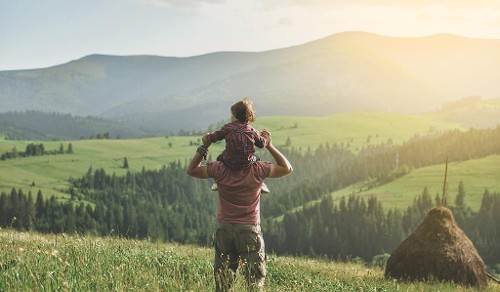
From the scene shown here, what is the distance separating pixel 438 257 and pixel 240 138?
1215 cm

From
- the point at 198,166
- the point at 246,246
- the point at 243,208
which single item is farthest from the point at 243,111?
the point at 246,246

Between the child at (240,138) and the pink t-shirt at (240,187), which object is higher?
the child at (240,138)

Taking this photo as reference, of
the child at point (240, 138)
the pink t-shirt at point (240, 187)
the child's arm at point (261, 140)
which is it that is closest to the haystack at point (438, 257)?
the pink t-shirt at point (240, 187)

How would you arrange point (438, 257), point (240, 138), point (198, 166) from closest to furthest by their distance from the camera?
point (240, 138), point (198, 166), point (438, 257)

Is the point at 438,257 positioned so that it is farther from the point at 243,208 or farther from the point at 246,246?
the point at 243,208

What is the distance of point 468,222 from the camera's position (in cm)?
19938

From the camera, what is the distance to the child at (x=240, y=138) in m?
8.38

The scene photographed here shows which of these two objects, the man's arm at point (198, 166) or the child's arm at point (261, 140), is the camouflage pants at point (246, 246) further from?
the child's arm at point (261, 140)

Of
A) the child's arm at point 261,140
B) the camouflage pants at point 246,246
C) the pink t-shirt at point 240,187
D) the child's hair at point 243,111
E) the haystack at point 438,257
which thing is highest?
the child's hair at point 243,111

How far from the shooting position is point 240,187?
336 inches

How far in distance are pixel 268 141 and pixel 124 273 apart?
8.90 ft

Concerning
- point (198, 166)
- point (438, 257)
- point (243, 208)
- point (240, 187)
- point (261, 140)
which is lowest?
point (438, 257)

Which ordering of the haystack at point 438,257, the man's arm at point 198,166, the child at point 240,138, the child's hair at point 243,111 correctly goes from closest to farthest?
1. the child at point 240,138
2. the child's hair at point 243,111
3. the man's arm at point 198,166
4. the haystack at point 438,257

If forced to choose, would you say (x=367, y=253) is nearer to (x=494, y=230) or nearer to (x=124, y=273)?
(x=494, y=230)
